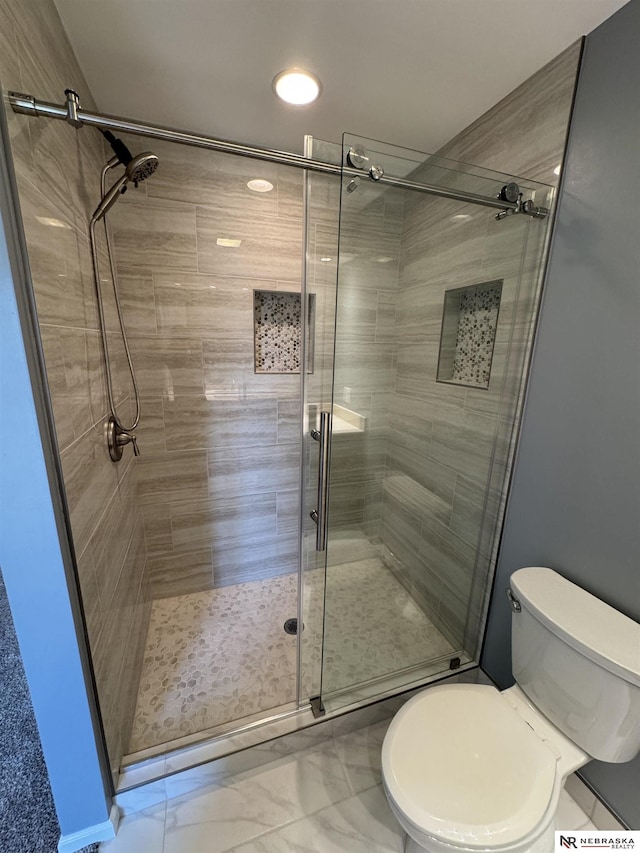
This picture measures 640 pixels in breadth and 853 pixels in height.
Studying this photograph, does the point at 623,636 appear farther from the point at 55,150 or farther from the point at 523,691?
the point at 55,150

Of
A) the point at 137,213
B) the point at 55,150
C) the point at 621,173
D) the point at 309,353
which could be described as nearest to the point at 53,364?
the point at 55,150

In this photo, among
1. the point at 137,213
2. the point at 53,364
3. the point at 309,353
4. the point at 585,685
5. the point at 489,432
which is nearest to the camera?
the point at 53,364

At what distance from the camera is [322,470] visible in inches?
51.9

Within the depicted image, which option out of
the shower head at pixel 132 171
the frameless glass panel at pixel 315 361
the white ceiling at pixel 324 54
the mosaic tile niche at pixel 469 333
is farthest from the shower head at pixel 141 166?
the mosaic tile niche at pixel 469 333

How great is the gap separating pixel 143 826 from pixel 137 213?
2400 mm

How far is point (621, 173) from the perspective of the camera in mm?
1014

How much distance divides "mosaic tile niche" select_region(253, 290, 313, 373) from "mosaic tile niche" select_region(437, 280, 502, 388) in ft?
2.65

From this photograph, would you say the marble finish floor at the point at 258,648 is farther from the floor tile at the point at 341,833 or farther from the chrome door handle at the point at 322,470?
the floor tile at the point at 341,833

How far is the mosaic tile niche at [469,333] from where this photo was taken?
5.11ft

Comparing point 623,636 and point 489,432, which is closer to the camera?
point 623,636

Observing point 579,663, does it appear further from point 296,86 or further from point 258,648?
point 296,86

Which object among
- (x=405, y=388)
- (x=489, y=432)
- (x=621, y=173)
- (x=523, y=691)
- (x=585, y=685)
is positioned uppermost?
(x=621, y=173)

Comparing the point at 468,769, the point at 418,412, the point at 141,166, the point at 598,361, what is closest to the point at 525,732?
the point at 468,769

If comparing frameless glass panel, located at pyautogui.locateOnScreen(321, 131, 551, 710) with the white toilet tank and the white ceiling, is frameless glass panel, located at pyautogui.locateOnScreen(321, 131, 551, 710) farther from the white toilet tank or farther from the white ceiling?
the white toilet tank
